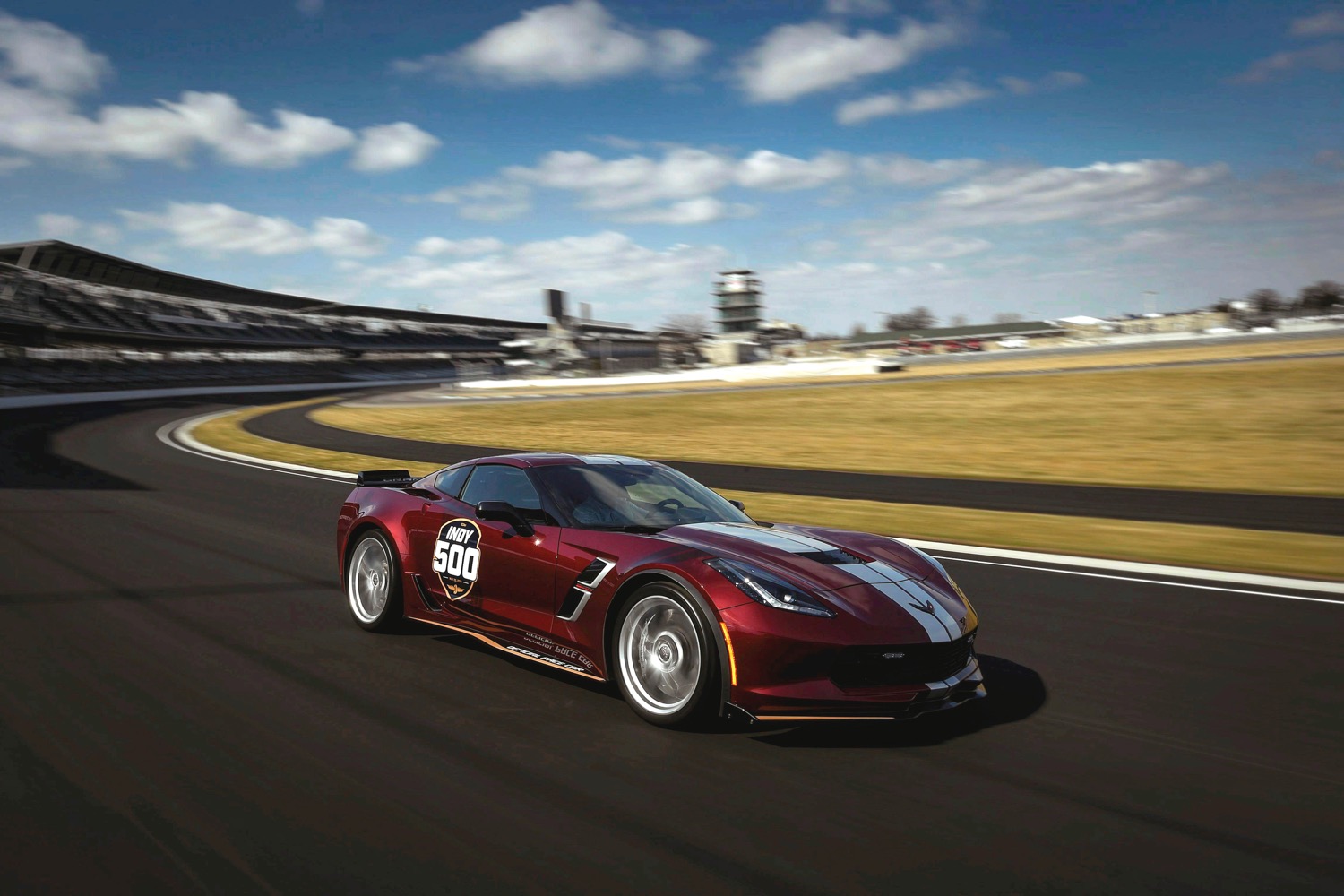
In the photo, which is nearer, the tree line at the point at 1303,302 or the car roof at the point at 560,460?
the car roof at the point at 560,460

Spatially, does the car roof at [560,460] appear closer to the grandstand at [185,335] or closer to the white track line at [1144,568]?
the white track line at [1144,568]

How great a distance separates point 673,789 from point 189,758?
2.03 meters

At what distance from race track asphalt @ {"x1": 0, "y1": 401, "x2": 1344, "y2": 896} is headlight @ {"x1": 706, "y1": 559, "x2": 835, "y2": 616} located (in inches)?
23.3

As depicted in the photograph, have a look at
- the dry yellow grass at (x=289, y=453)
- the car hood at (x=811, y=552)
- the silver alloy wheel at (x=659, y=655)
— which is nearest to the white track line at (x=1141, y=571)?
the car hood at (x=811, y=552)

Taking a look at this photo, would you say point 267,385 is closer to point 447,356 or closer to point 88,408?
point 88,408

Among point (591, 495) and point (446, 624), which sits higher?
point (591, 495)

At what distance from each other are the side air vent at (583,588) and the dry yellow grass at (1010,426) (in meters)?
11.3

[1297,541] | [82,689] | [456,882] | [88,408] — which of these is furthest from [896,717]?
[88,408]

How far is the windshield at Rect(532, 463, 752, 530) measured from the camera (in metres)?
5.25

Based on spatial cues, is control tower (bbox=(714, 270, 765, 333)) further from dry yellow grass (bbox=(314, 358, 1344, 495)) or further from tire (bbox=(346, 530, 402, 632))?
tire (bbox=(346, 530, 402, 632))

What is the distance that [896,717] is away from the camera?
4156mm

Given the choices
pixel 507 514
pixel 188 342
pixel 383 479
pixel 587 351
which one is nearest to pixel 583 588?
pixel 507 514

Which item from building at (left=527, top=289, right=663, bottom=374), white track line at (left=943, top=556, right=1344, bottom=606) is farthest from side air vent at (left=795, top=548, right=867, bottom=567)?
building at (left=527, top=289, right=663, bottom=374)

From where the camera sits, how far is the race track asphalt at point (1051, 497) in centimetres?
1077
